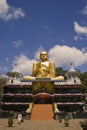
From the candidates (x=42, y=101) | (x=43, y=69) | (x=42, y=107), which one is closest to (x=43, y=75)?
(x=43, y=69)

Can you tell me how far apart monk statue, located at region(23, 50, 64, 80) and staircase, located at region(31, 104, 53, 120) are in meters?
10.2

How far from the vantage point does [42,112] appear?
49781 millimetres

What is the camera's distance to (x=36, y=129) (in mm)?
29312

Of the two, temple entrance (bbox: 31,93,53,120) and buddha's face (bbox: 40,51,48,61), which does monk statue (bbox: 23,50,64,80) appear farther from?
temple entrance (bbox: 31,93,53,120)

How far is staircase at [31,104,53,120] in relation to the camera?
48384mm

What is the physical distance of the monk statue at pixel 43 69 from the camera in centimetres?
6211

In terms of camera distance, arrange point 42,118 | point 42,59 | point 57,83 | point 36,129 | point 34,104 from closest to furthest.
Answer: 1. point 36,129
2. point 42,118
3. point 34,104
4. point 57,83
5. point 42,59

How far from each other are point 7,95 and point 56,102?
9883 mm

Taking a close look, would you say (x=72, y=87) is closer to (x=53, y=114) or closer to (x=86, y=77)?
(x=53, y=114)

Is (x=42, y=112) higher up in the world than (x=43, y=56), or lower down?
lower down

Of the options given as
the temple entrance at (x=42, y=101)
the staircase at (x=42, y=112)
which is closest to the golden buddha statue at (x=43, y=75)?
the temple entrance at (x=42, y=101)

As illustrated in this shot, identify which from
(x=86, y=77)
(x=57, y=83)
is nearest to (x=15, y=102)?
(x=57, y=83)

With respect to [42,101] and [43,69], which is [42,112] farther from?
[43,69]

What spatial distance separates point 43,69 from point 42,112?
584 inches
